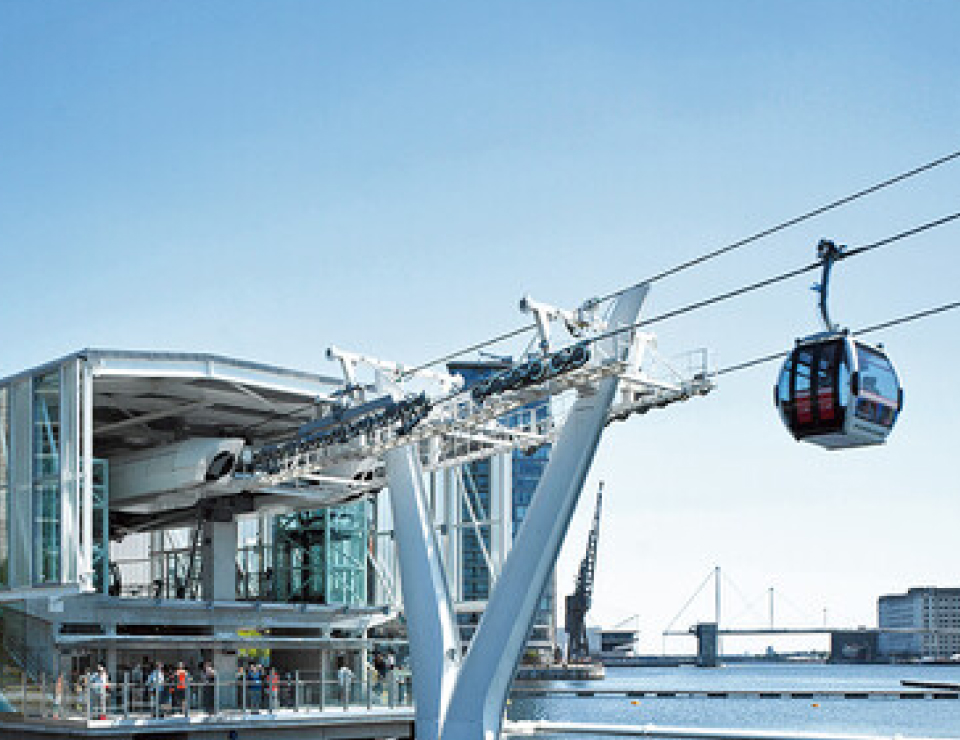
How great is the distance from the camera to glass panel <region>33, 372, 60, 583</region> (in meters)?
39.2

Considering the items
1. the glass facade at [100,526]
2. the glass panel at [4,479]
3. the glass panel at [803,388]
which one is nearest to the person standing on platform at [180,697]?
the glass facade at [100,526]

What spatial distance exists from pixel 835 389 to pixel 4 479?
2674 centimetres

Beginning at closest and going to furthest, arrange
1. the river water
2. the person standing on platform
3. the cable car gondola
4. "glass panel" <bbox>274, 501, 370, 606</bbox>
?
the cable car gondola, the person standing on platform, "glass panel" <bbox>274, 501, 370, 606</bbox>, the river water

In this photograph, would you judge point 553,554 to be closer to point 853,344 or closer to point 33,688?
point 853,344

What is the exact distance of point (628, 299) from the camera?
33031mm

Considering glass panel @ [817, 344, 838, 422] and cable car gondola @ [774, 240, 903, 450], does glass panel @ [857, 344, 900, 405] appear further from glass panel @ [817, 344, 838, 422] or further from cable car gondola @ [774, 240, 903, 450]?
glass panel @ [817, 344, 838, 422]

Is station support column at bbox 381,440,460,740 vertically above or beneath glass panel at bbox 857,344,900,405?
beneath

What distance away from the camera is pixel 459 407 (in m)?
35.8

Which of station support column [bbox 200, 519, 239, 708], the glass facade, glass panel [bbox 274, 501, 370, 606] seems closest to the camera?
the glass facade

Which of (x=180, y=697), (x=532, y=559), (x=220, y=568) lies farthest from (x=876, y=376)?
(x=220, y=568)

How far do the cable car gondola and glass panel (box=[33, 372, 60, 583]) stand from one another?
22457 mm

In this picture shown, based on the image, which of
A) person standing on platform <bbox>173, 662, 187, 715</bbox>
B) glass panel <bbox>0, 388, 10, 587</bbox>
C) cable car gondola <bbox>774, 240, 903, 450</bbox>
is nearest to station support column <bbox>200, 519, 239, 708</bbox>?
person standing on platform <bbox>173, 662, 187, 715</bbox>

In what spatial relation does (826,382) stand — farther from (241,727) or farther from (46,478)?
(46,478)

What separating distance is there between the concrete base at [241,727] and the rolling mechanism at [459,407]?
21.8 ft
